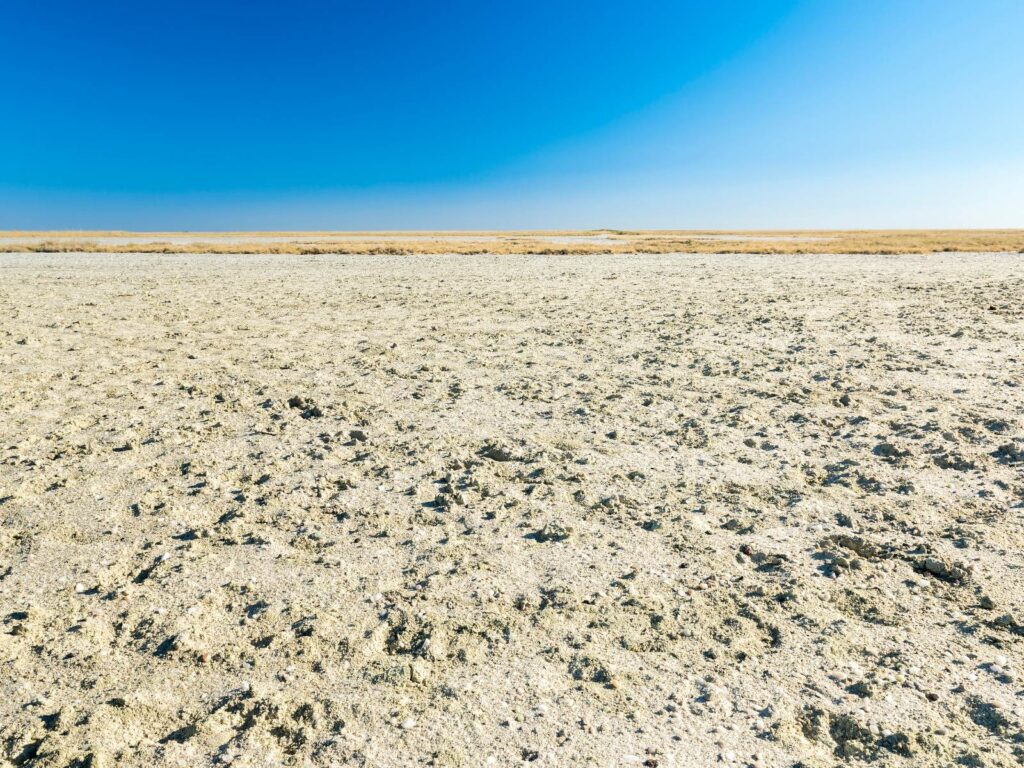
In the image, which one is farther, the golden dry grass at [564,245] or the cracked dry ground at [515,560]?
the golden dry grass at [564,245]

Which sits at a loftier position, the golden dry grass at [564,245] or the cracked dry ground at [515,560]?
the cracked dry ground at [515,560]

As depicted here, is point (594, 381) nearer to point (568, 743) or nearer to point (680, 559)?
point (680, 559)

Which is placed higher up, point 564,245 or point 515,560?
point 515,560

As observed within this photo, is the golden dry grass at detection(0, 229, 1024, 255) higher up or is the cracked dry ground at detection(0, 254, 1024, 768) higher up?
the cracked dry ground at detection(0, 254, 1024, 768)

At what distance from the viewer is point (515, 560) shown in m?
3.36

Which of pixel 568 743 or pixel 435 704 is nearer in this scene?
pixel 568 743

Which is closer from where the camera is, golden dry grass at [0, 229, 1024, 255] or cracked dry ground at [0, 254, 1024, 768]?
cracked dry ground at [0, 254, 1024, 768]

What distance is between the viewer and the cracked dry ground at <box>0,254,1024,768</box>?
7.33 feet

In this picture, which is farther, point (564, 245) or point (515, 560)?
point (564, 245)

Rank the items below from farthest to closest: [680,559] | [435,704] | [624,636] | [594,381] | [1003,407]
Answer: [594,381] → [1003,407] → [680,559] → [624,636] → [435,704]

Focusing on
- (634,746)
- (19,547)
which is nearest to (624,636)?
(634,746)

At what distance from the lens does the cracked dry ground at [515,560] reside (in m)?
2.23

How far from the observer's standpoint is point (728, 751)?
2.11 meters

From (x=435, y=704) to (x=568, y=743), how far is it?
483 mm
